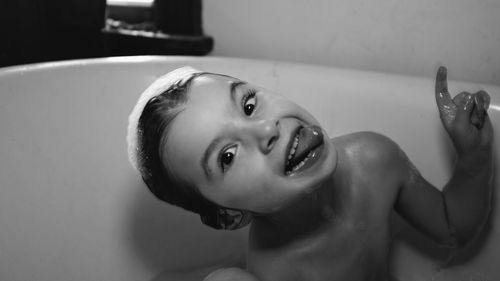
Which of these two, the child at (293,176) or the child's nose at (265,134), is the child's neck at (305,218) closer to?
the child at (293,176)

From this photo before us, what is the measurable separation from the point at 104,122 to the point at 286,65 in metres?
0.38

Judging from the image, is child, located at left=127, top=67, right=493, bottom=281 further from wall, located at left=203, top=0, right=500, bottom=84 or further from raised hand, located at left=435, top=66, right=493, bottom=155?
wall, located at left=203, top=0, right=500, bottom=84

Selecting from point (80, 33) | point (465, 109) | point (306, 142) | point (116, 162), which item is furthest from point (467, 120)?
point (80, 33)

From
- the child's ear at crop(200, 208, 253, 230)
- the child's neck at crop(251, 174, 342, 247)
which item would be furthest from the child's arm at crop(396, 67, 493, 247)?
the child's ear at crop(200, 208, 253, 230)

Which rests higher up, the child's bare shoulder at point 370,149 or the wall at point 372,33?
the wall at point 372,33

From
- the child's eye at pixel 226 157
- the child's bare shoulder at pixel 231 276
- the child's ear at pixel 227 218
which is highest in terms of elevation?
the child's eye at pixel 226 157

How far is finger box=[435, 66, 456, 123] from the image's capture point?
0.66 m

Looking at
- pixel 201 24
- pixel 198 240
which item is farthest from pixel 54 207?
pixel 201 24

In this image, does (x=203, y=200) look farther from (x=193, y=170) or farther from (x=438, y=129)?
(x=438, y=129)

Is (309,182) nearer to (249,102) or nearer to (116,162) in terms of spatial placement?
(249,102)

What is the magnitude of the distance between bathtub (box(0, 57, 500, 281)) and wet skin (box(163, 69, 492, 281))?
0.08 m

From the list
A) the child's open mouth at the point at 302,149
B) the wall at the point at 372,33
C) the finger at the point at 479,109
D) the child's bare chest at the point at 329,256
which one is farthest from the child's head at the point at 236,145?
the wall at the point at 372,33

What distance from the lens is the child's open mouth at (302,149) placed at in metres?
0.57

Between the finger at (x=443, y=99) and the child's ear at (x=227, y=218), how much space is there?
310 millimetres
